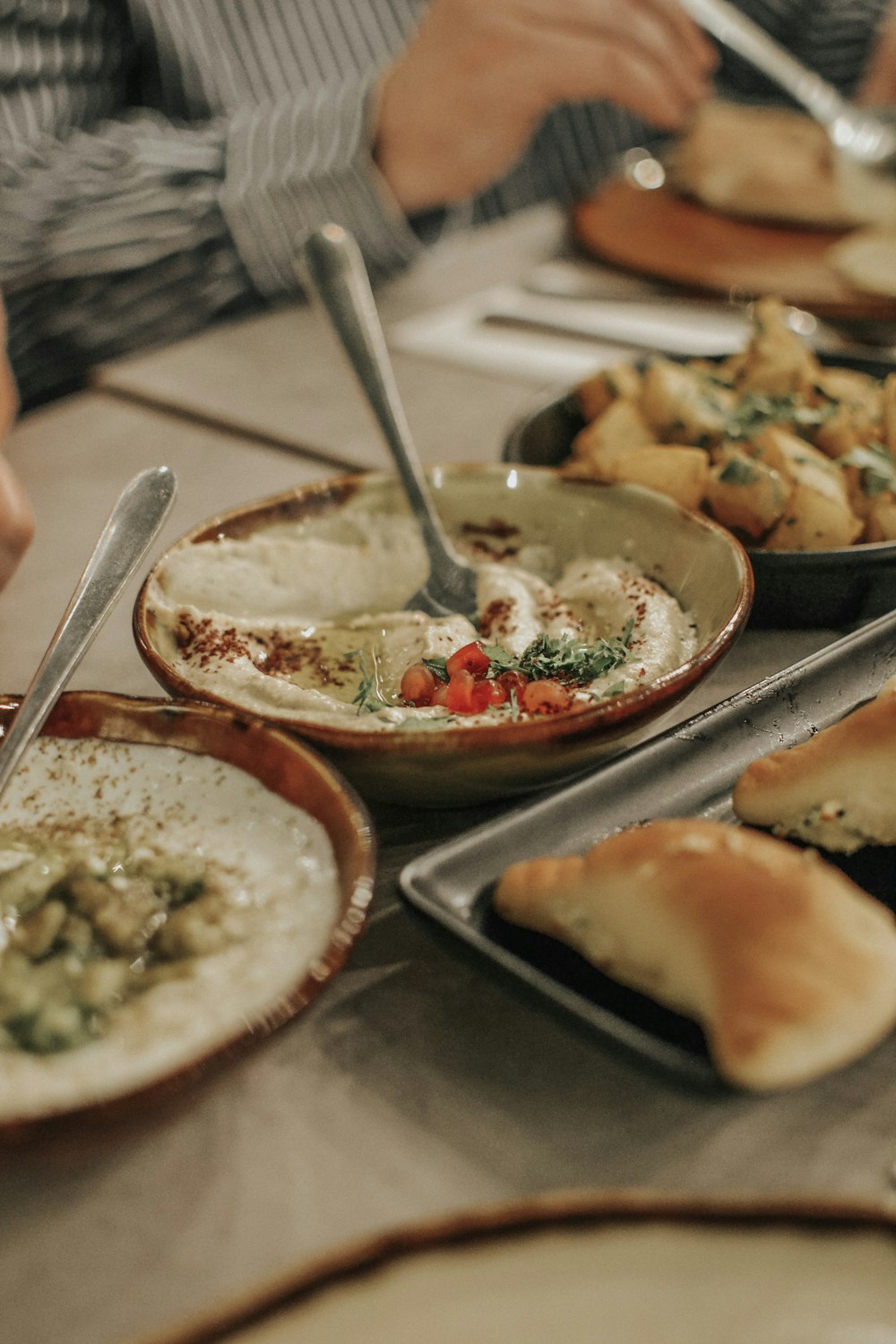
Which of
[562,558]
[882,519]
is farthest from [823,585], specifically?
[562,558]

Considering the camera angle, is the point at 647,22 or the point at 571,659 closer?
the point at 571,659

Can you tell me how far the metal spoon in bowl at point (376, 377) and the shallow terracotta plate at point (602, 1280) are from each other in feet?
2.32

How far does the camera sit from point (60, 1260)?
0.60m

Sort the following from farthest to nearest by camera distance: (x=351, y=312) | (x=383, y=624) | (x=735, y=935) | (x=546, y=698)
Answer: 1. (x=351, y=312)
2. (x=383, y=624)
3. (x=546, y=698)
4. (x=735, y=935)

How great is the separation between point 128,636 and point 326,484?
0.27 m

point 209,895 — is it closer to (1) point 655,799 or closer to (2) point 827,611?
(1) point 655,799

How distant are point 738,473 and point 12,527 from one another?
0.73 m

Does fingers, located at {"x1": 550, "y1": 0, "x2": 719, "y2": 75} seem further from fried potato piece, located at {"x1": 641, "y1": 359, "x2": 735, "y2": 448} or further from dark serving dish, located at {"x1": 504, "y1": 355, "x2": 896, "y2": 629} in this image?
dark serving dish, located at {"x1": 504, "y1": 355, "x2": 896, "y2": 629}

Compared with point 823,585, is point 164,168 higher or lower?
higher

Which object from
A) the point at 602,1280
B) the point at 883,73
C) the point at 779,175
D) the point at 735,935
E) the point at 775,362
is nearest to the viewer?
the point at 602,1280

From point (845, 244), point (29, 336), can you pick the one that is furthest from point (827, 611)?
point (29, 336)

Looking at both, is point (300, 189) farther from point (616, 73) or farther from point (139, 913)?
point (139, 913)

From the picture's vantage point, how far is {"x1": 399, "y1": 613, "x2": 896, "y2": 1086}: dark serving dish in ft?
2.15

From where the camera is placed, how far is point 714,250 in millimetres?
2352
